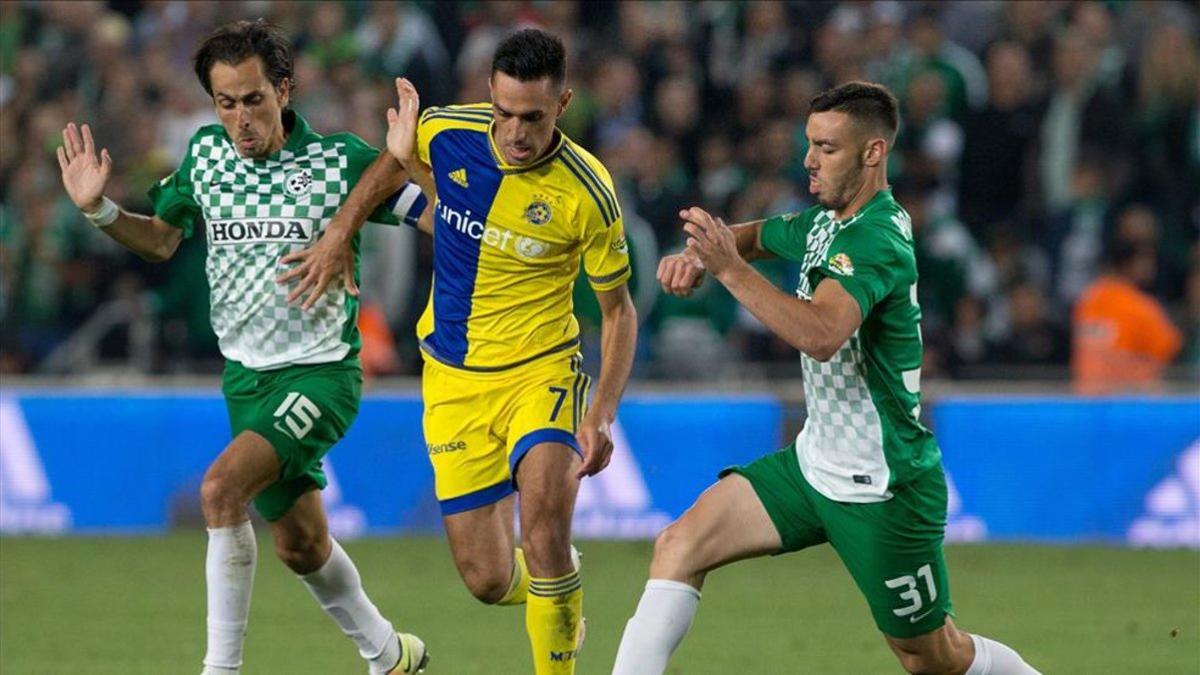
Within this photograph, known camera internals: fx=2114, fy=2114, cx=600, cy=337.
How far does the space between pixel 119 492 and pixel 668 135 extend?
4.94 m

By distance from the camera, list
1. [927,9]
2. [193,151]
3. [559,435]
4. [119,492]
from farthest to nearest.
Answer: [927,9] → [119,492] → [193,151] → [559,435]

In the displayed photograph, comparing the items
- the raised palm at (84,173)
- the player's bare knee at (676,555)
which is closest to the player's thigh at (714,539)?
the player's bare knee at (676,555)

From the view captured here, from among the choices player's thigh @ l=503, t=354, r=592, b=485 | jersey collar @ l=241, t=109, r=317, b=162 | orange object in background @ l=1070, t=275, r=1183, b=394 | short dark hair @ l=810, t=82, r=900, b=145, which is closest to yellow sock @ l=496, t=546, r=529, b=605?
player's thigh @ l=503, t=354, r=592, b=485

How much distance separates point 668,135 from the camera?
16234mm

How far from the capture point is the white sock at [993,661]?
7.05 meters

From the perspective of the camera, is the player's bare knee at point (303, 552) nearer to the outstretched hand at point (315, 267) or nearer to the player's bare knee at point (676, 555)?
the outstretched hand at point (315, 267)

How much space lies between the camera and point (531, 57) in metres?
7.48

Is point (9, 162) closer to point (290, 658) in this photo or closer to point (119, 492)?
point (119, 492)

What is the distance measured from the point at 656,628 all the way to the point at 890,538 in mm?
814

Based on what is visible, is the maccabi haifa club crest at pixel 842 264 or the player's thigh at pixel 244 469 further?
the player's thigh at pixel 244 469

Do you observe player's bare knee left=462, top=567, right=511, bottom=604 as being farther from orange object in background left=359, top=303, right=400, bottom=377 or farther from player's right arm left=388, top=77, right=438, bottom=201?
orange object in background left=359, top=303, right=400, bottom=377

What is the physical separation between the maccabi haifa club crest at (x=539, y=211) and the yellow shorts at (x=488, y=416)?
1.73 feet

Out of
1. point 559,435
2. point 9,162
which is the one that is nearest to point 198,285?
point 9,162

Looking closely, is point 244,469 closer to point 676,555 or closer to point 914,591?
point 676,555
